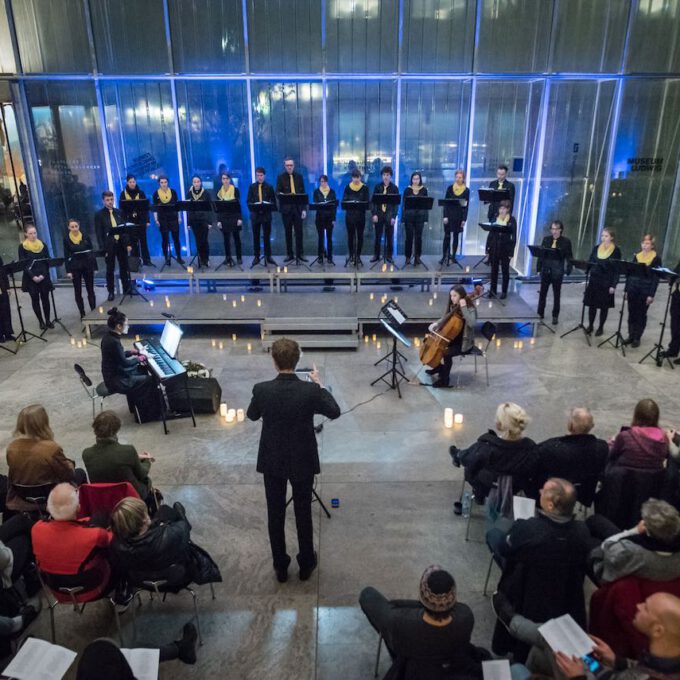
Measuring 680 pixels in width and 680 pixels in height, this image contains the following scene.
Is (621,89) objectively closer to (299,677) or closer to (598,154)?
(598,154)

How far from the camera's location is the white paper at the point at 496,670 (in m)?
2.94

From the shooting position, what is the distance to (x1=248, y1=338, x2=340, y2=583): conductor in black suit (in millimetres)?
3891

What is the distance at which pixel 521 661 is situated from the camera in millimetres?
3594

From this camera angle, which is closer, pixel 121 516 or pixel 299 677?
pixel 121 516

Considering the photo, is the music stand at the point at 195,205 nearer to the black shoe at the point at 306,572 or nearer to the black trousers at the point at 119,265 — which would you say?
the black trousers at the point at 119,265

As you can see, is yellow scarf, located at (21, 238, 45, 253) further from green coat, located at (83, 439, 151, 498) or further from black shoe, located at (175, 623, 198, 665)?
black shoe, located at (175, 623, 198, 665)

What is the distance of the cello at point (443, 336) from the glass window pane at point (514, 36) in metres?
6.54

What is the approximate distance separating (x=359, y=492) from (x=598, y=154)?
9.76m

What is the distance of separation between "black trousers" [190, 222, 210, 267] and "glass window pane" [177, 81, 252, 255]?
1.80 m

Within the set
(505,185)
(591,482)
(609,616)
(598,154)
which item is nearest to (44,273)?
(505,185)

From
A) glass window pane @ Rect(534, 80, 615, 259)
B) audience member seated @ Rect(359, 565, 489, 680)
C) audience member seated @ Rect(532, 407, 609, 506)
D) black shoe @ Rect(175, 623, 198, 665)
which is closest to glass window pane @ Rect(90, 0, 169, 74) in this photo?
glass window pane @ Rect(534, 80, 615, 259)

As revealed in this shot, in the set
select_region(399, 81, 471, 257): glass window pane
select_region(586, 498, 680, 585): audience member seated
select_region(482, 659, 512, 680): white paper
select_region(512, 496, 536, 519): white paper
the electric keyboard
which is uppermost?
select_region(399, 81, 471, 257): glass window pane

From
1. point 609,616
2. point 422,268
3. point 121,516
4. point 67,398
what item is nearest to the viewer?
point 609,616

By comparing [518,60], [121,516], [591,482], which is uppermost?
[518,60]
